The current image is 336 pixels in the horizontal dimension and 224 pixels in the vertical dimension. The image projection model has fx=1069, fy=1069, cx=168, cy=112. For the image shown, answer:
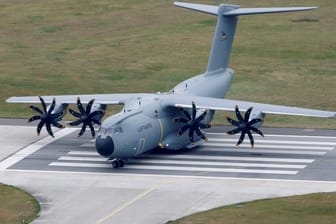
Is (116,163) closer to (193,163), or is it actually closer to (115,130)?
(115,130)

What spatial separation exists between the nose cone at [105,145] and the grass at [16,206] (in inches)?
175

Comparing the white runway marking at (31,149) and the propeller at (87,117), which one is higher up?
the propeller at (87,117)

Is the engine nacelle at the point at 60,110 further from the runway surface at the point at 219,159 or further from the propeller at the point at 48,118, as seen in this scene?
the runway surface at the point at 219,159

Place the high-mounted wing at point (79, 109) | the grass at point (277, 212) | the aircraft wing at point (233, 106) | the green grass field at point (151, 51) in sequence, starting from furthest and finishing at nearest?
1. the green grass field at point (151, 51)
2. the high-mounted wing at point (79, 109)
3. the aircraft wing at point (233, 106)
4. the grass at point (277, 212)

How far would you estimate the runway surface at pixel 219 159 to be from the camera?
4953 centimetres

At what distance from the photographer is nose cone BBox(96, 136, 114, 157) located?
1916 inches

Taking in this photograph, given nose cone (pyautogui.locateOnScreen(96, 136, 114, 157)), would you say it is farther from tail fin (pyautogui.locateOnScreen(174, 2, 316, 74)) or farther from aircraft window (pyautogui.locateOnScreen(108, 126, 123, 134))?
tail fin (pyautogui.locateOnScreen(174, 2, 316, 74))

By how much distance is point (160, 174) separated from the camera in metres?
49.3

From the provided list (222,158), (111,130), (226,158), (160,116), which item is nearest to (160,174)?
(111,130)

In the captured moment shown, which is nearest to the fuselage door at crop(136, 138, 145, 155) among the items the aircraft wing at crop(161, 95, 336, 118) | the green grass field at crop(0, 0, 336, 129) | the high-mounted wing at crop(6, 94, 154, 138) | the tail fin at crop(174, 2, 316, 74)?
the aircraft wing at crop(161, 95, 336, 118)

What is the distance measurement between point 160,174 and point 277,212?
8303 millimetres

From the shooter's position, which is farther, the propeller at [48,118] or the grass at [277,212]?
the propeller at [48,118]

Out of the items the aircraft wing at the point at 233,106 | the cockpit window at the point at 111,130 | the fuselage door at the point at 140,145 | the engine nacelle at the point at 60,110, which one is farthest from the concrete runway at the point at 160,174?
the aircraft wing at the point at 233,106

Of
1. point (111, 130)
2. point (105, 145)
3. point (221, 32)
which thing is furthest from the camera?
point (221, 32)
